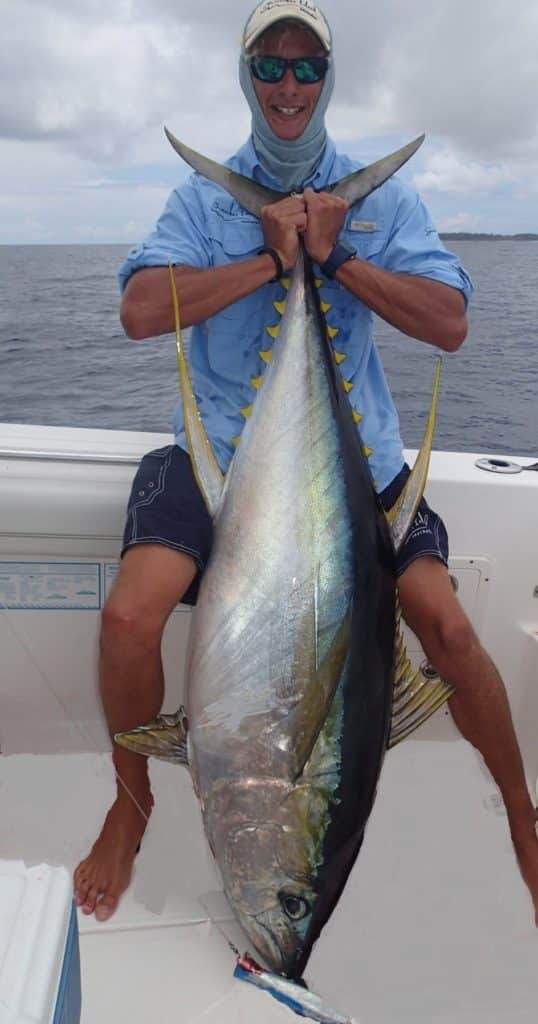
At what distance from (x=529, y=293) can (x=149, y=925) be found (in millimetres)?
17445

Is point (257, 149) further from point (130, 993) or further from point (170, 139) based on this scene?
point (130, 993)

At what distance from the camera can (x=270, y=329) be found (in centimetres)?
182

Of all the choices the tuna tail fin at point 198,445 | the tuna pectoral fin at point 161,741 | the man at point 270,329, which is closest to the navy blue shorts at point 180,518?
the man at point 270,329

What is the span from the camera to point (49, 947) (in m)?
0.89

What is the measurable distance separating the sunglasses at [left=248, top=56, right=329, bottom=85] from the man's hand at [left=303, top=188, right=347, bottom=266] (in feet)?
1.07

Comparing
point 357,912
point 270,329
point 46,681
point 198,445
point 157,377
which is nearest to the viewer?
point 198,445

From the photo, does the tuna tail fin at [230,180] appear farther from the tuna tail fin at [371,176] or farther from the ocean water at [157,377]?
the ocean water at [157,377]

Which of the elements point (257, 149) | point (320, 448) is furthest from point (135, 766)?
point (257, 149)

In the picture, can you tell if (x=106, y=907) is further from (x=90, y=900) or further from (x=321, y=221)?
(x=321, y=221)

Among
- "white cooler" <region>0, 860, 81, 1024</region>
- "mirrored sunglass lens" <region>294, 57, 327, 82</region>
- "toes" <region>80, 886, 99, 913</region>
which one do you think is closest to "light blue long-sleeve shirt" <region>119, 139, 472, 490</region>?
"mirrored sunglass lens" <region>294, 57, 327, 82</region>

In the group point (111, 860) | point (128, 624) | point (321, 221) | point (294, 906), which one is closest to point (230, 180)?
point (321, 221)

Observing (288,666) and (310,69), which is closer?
(288,666)

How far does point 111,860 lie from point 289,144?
1.52 metres

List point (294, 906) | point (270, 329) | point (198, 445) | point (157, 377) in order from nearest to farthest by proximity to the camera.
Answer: point (294, 906) < point (198, 445) < point (270, 329) < point (157, 377)
